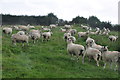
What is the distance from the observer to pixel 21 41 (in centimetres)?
2714

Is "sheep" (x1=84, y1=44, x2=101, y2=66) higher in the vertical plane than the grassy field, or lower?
higher

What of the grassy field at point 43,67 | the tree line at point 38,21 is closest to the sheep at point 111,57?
the grassy field at point 43,67

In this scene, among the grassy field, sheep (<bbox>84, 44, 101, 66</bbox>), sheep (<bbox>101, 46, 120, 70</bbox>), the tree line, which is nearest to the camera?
the grassy field

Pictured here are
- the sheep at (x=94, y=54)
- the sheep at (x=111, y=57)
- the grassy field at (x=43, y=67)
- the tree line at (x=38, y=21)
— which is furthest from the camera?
the tree line at (x=38, y=21)

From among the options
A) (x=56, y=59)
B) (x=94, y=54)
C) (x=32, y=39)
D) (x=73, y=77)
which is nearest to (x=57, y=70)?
(x=73, y=77)

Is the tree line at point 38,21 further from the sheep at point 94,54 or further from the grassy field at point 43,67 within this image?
the grassy field at point 43,67

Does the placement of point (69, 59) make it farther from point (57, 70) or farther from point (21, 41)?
point (21, 41)

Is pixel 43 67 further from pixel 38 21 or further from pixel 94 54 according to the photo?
pixel 38 21

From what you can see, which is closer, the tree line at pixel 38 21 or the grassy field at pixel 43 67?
the grassy field at pixel 43 67

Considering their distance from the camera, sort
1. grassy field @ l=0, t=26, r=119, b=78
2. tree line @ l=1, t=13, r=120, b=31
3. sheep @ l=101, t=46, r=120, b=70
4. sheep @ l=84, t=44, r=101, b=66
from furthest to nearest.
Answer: tree line @ l=1, t=13, r=120, b=31 < sheep @ l=84, t=44, r=101, b=66 < sheep @ l=101, t=46, r=120, b=70 < grassy field @ l=0, t=26, r=119, b=78

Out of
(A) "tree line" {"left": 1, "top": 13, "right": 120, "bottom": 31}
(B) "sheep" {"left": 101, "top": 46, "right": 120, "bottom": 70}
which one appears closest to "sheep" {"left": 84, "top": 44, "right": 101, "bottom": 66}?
(B) "sheep" {"left": 101, "top": 46, "right": 120, "bottom": 70}

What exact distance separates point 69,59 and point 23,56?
162 inches

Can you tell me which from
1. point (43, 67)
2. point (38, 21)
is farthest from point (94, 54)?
point (38, 21)

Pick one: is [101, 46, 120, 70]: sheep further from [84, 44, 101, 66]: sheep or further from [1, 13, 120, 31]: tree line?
[1, 13, 120, 31]: tree line
